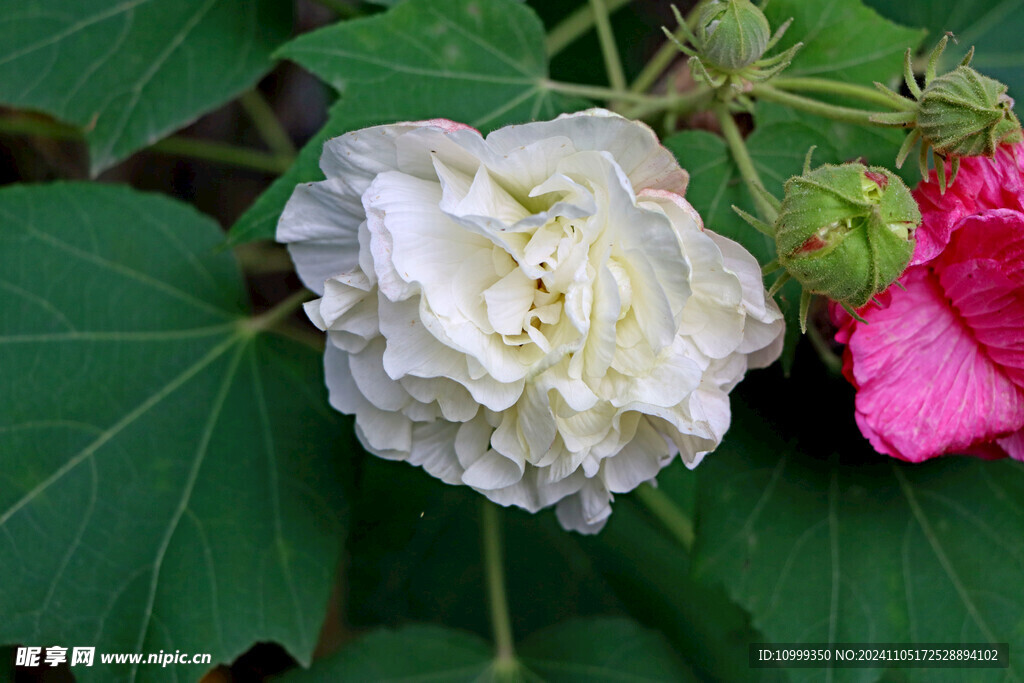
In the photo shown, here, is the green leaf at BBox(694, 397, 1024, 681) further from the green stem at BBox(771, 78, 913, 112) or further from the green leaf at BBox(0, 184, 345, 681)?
the green leaf at BBox(0, 184, 345, 681)

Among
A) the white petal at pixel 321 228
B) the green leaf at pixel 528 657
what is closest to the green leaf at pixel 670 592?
the green leaf at pixel 528 657

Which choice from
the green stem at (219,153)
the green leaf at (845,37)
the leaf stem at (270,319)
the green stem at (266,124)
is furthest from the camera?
the green stem at (266,124)

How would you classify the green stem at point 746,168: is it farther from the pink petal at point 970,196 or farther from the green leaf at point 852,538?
the green leaf at point 852,538

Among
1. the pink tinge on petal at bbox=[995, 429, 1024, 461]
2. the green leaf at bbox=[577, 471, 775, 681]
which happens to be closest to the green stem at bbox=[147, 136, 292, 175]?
the green leaf at bbox=[577, 471, 775, 681]

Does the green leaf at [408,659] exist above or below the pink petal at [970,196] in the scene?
below

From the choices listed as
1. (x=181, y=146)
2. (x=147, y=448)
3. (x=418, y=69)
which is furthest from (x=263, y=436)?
(x=181, y=146)

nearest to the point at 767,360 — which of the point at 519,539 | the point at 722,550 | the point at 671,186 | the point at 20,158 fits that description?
the point at 671,186
